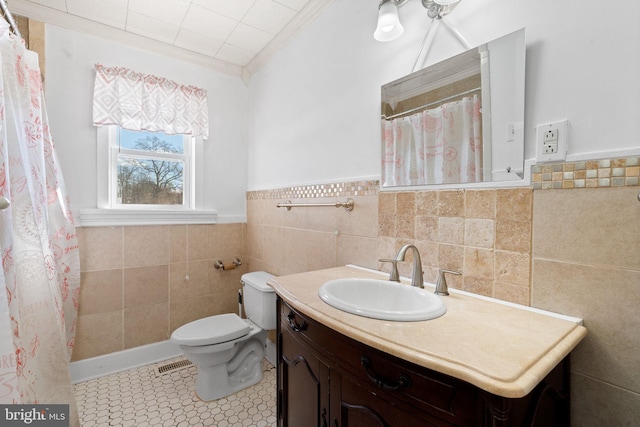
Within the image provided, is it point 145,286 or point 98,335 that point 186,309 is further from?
point 98,335

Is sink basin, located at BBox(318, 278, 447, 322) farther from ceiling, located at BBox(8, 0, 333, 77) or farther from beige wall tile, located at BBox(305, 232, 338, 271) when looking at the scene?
ceiling, located at BBox(8, 0, 333, 77)

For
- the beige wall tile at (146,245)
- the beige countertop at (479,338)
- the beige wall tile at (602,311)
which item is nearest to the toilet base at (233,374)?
the beige wall tile at (146,245)

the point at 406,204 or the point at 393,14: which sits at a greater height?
the point at 393,14

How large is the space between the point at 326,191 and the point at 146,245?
1.49 meters

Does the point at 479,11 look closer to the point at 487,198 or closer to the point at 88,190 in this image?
the point at 487,198

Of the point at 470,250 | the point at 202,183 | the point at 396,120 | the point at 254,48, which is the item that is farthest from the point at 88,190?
the point at 470,250

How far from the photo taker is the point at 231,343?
1.80m

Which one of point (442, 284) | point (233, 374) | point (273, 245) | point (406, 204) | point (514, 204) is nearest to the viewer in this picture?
point (514, 204)

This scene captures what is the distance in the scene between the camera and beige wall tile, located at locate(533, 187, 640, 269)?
29.9 inches

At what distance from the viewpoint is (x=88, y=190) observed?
203 cm

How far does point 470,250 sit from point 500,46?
0.72m

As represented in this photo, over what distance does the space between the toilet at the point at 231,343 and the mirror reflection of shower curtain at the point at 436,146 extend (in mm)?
1159

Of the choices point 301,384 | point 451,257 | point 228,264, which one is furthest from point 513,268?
point 228,264

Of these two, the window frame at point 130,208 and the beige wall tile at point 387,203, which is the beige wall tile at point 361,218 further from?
the window frame at point 130,208
